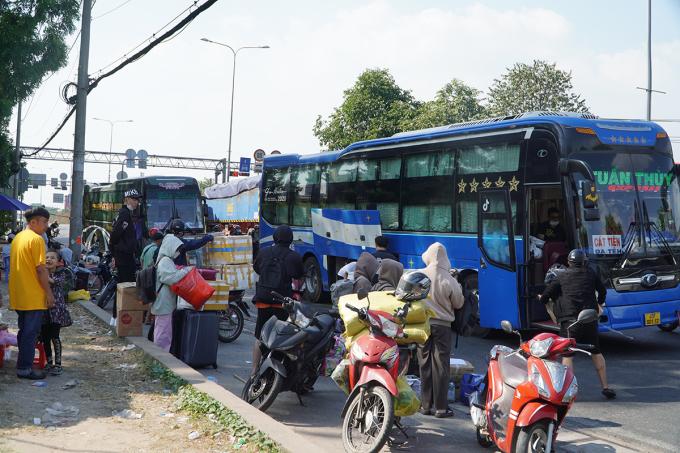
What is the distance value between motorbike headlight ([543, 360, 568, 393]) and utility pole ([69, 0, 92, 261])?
1190cm

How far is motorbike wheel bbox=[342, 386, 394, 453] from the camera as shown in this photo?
14.2 feet

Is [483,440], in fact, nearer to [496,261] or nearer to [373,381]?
[373,381]

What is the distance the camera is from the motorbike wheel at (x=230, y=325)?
9.34 metres

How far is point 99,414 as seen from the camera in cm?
532

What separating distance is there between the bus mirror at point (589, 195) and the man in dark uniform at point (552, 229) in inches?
53.7

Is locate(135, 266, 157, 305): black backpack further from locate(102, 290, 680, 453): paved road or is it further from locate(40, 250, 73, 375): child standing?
locate(102, 290, 680, 453): paved road

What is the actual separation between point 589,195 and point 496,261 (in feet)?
5.93

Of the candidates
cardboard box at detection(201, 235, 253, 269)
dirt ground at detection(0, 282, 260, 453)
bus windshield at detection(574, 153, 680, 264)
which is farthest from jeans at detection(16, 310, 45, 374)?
bus windshield at detection(574, 153, 680, 264)

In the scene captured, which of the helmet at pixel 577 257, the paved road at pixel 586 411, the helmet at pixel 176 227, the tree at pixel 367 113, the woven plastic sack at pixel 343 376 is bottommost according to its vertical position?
the paved road at pixel 586 411

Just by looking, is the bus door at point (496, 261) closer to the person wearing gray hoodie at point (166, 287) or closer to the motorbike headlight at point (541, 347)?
the person wearing gray hoodie at point (166, 287)

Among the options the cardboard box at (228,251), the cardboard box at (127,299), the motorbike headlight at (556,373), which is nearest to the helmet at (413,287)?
the motorbike headlight at (556,373)

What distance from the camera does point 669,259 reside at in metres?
8.87

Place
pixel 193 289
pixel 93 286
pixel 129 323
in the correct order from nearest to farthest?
pixel 193 289, pixel 129 323, pixel 93 286

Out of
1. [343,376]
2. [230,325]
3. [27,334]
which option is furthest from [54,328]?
[343,376]
